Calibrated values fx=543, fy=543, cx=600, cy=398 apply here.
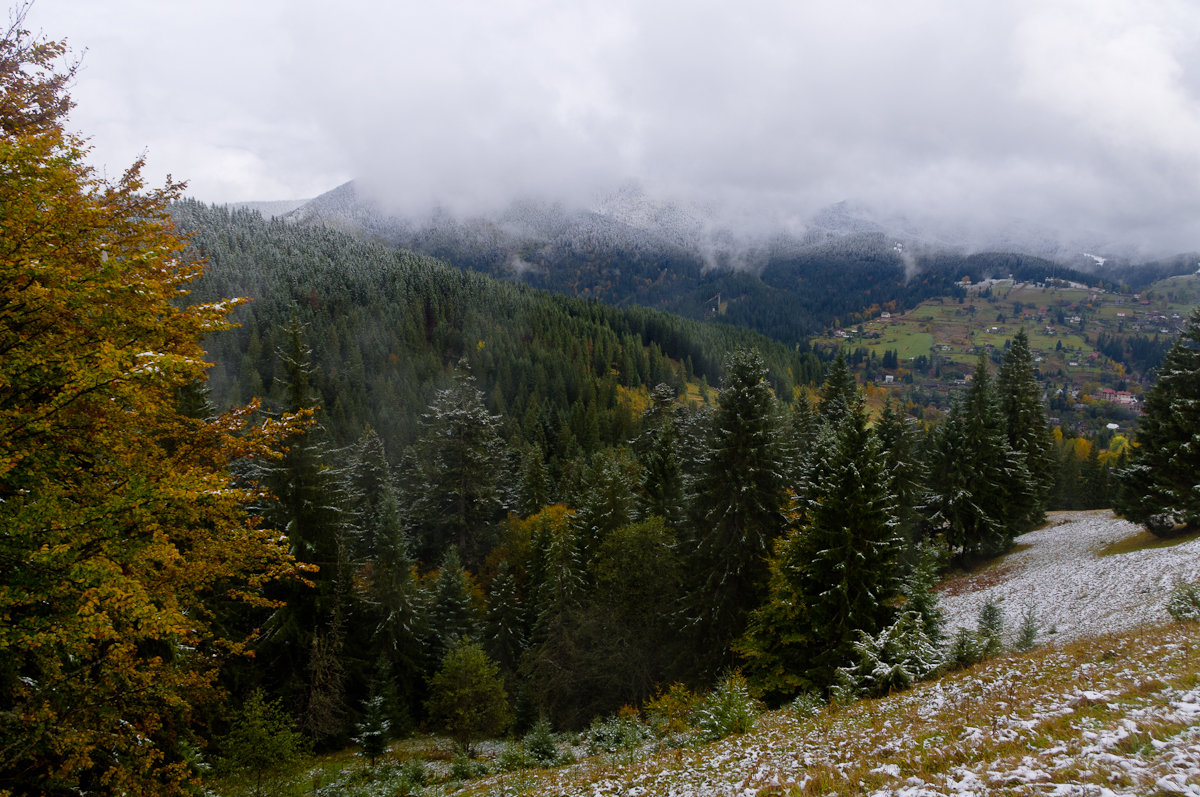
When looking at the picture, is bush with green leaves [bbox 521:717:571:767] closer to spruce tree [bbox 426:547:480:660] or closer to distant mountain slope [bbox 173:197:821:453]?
spruce tree [bbox 426:547:480:660]

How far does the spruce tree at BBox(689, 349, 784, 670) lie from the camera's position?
24.2 meters

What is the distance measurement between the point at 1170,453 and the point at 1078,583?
8113 millimetres

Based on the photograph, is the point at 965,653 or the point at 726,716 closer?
the point at 726,716

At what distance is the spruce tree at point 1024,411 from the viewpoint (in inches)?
1620

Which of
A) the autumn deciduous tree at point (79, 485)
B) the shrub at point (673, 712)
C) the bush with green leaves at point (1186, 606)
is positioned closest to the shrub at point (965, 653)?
the bush with green leaves at point (1186, 606)

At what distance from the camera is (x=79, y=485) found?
898 centimetres

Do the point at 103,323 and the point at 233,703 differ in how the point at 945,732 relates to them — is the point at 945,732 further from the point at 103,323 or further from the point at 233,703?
the point at 233,703

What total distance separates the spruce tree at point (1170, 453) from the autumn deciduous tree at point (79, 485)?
37.9 meters

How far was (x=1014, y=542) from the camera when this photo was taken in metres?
38.9

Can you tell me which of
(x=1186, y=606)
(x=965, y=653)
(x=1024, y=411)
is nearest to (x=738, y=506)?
(x=965, y=653)

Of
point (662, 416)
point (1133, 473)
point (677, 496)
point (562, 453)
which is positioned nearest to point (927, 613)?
point (677, 496)

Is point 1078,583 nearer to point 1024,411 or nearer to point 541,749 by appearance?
point 1024,411

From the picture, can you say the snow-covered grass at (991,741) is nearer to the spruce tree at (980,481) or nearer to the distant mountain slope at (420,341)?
the spruce tree at (980,481)

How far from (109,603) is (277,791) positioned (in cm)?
1274
